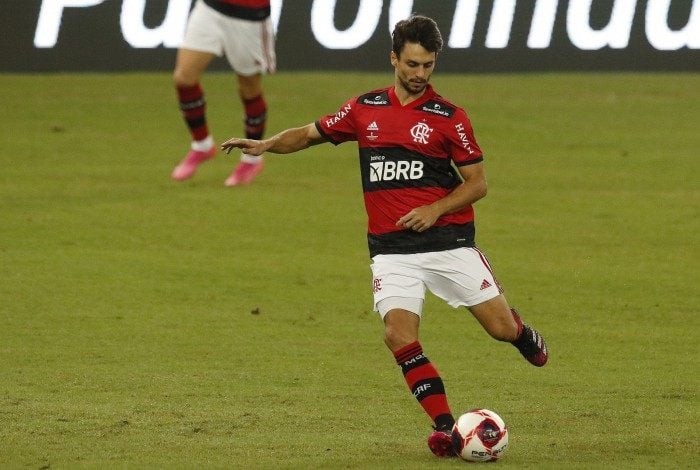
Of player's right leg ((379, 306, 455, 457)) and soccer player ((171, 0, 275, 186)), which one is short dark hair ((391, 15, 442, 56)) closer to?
player's right leg ((379, 306, 455, 457))

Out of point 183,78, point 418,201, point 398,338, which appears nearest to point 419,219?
point 418,201

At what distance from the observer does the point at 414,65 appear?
22.7ft

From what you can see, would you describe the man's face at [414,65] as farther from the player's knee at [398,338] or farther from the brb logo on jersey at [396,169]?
the player's knee at [398,338]

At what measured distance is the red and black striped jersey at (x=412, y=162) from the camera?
7008 millimetres

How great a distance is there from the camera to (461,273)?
705 centimetres

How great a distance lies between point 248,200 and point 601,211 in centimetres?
328

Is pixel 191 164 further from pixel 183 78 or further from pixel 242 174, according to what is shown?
pixel 183 78

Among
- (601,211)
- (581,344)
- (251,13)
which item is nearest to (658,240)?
(601,211)

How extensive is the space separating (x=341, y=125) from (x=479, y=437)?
5.76 ft

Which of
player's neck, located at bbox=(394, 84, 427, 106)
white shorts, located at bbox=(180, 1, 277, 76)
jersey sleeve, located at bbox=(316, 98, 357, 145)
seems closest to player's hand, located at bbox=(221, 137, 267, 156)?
jersey sleeve, located at bbox=(316, 98, 357, 145)

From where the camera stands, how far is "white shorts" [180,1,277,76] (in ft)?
45.4

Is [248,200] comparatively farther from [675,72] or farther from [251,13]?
[675,72]

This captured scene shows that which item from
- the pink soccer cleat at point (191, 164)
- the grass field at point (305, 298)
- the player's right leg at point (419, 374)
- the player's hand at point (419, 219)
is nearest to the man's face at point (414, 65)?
the player's hand at point (419, 219)

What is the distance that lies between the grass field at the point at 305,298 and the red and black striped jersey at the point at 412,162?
984 mm
